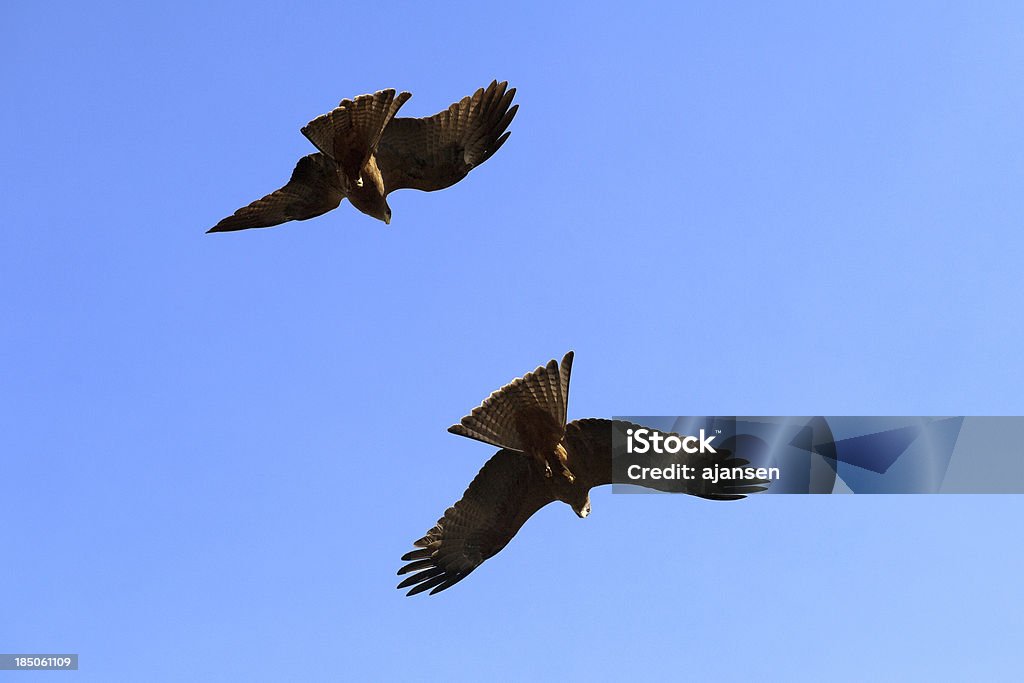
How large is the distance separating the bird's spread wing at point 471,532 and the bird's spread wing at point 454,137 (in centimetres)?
314

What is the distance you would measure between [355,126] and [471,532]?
404 centimetres

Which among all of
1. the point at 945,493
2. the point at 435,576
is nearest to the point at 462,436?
the point at 435,576

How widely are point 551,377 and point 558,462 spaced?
94 cm

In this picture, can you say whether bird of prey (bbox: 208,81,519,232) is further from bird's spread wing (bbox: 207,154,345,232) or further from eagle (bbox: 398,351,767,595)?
eagle (bbox: 398,351,767,595)

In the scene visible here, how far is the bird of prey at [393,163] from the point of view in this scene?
11.6 metres

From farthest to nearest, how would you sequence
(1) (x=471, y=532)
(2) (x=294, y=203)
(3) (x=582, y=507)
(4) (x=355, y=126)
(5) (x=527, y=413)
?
(2) (x=294, y=203)
(1) (x=471, y=532)
(3) (x=582, y=507)
(4) (x=355, y=126)
(5) (x=527, y=413)

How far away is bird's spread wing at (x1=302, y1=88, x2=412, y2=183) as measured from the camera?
10.7 m

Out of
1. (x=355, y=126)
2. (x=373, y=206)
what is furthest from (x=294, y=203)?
(x=355, y=126)

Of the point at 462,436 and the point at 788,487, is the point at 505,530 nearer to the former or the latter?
the point at 462,436

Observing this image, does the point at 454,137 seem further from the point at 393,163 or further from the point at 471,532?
the point at 471,532

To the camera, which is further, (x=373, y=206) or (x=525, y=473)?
(x=373, y=206)

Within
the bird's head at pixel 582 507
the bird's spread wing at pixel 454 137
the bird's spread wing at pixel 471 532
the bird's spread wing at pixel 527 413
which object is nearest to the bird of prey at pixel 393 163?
the bird's spread wing at pixel 454 137

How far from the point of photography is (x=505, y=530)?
11.6m

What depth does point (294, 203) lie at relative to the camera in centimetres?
1235
